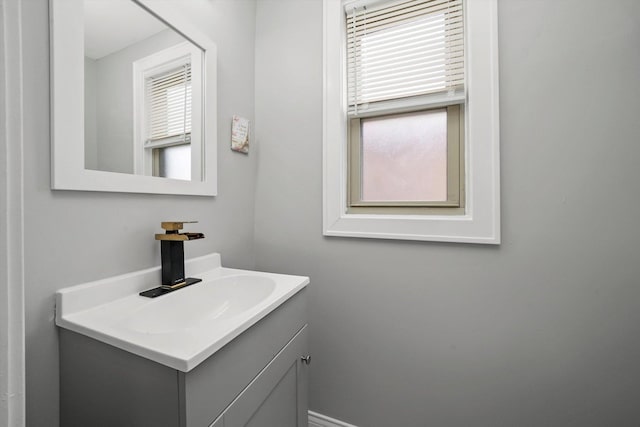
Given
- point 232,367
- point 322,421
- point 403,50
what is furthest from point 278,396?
point 403,50

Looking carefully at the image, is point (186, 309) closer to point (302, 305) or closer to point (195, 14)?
point (302, 305)

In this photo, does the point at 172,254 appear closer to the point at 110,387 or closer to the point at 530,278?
the point at 110,387

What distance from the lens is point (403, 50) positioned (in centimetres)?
112

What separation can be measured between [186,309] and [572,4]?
1.62 m

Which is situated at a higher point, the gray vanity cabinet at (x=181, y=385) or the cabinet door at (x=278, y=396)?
the gray vanity cabinet at (x=181, y=385)

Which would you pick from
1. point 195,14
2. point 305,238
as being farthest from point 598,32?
point 195,14

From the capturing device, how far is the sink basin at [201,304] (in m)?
0.72

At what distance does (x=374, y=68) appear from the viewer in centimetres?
117

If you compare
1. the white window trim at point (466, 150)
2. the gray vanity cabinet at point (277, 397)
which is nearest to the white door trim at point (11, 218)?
the gray vanity cabinet at point (277, 397)

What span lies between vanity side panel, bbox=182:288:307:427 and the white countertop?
0.03m

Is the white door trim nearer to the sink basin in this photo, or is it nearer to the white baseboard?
the sink basin

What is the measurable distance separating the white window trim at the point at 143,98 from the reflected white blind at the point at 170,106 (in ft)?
0.06

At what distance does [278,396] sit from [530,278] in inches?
37.0

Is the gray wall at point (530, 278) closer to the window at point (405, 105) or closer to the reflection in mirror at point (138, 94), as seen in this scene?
the window at point (405, 105)
